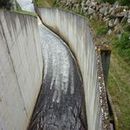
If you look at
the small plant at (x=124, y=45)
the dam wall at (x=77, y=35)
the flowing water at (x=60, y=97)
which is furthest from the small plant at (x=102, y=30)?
the flowing water at (x=60, y=97)

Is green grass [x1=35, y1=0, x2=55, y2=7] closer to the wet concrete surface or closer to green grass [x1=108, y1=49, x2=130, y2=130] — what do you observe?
the wet concrete surface

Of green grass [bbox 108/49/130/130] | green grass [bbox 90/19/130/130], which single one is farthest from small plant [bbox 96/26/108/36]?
green grass [bbox 108/49/130/130]

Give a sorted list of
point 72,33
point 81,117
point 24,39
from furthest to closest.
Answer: point 72,33 < point 24,39 < point 81,117

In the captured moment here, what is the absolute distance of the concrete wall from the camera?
28.9 ft

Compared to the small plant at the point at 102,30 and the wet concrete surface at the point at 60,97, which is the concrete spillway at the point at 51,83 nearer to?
the wet concrete surface at the point at 60,97

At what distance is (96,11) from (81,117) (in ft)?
26.7

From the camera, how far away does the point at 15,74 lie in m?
10.0

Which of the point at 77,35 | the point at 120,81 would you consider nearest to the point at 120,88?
the point at 120,81

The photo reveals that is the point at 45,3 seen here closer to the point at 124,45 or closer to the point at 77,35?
the point at 77,35

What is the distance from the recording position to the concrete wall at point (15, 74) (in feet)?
28.9

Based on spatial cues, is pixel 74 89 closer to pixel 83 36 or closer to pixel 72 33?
pixel 83 36

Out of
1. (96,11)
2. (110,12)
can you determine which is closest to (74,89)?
(110,12)

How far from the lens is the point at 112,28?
15.0 m

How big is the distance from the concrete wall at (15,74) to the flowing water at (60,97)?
0.50m
